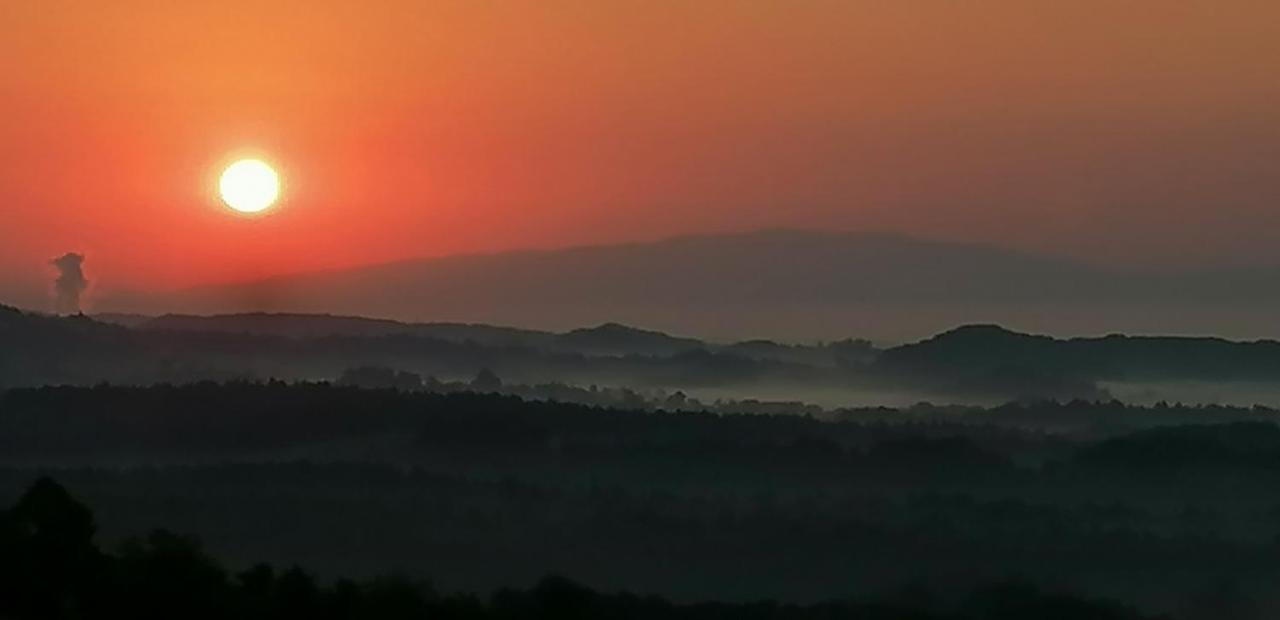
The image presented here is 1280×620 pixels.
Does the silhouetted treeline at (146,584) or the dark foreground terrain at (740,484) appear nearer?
the silhouetted treeline at (146,584)

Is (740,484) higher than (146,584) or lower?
higher

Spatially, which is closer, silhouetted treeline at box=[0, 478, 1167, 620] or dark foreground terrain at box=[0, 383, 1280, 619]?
silhouetted treeline at box=[0, 478, 1167, 620]

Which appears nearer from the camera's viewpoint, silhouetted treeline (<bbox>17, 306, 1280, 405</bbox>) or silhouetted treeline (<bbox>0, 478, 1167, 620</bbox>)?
silhouetted treeline (<bbox>0, 478, 1167, 620</bbox>)

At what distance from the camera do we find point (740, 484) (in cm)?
11562

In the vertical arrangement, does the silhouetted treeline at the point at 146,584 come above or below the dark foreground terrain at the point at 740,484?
below

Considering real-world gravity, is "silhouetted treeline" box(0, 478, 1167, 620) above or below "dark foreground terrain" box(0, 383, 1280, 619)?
below

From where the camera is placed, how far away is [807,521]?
108m

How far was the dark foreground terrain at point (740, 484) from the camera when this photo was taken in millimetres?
97250

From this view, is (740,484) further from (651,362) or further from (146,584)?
(146,584)

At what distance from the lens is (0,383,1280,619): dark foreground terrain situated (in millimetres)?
97250

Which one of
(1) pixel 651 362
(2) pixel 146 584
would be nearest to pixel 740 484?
(1) pixel 651 362

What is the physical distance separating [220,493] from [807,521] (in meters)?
25.8

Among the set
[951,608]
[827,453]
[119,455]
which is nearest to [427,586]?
[951,608]

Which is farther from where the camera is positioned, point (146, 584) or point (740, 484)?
point (740, 484)
